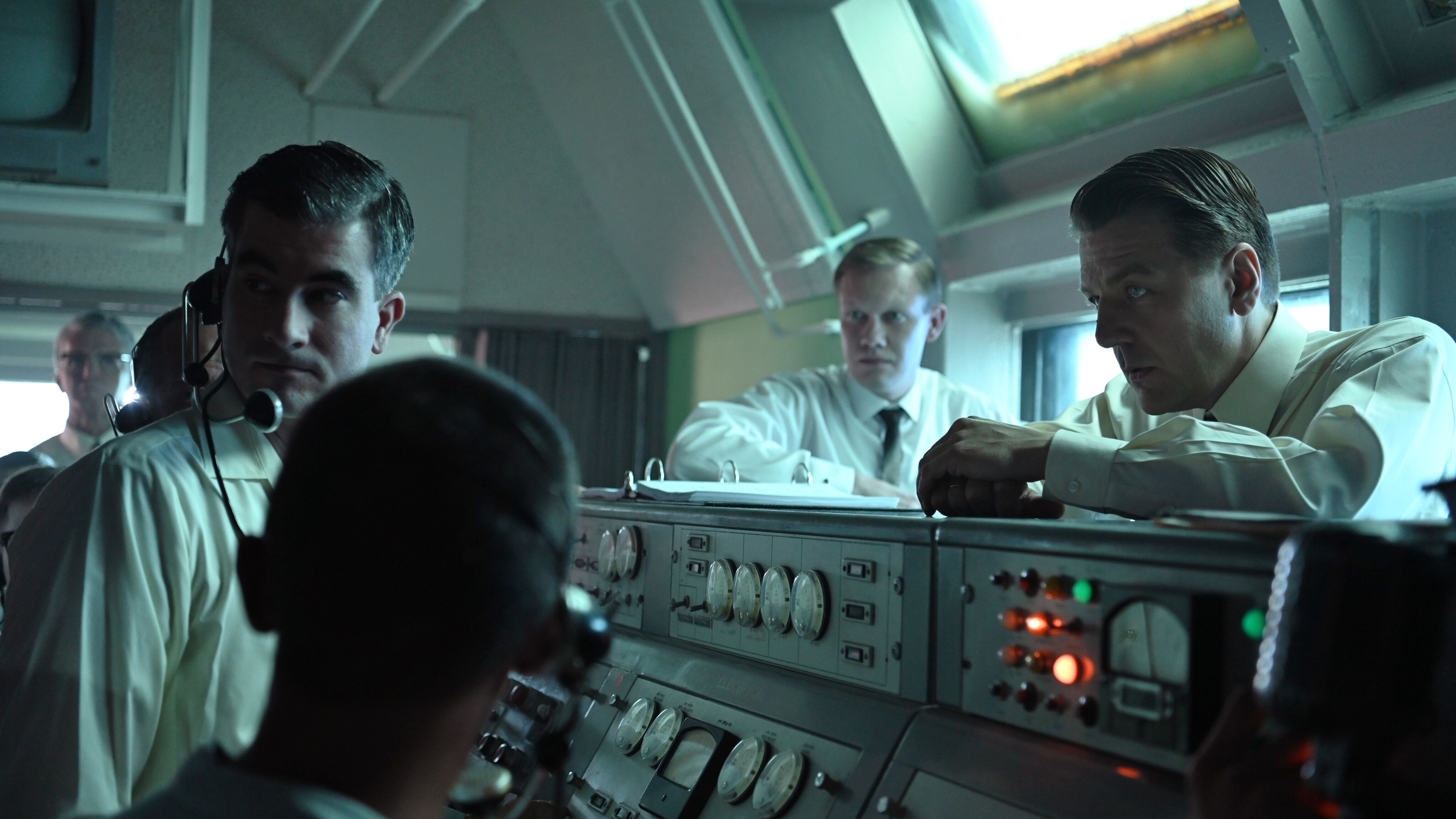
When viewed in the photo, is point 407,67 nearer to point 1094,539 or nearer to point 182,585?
point 182,585

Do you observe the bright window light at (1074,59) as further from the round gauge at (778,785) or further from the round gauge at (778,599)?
the round gauge at (778,785)

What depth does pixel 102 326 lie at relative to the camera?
3.17m

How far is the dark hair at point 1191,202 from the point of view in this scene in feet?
3.86

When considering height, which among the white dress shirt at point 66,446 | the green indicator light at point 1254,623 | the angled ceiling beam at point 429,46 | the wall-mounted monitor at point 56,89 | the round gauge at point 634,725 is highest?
the angled ceiling beam at point 429,46

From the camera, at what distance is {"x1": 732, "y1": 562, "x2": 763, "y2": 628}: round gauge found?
1.11 metres

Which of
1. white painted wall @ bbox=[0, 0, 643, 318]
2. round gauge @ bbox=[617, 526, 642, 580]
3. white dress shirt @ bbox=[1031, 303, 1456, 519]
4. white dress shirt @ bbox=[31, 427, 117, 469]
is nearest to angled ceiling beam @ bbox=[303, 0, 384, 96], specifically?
white painted wall @ bbox=[0, 0, 643, 318]

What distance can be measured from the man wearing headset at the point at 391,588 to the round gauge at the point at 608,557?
839 millimetres

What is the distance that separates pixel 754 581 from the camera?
3.63 feet

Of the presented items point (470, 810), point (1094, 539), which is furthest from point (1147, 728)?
point (470, 810)

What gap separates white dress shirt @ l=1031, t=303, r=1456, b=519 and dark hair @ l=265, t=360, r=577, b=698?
57 cm

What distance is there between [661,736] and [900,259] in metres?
1.65

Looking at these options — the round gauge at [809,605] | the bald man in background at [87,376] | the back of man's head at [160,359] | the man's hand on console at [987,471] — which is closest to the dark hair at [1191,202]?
the man's hand on console at [987,471]

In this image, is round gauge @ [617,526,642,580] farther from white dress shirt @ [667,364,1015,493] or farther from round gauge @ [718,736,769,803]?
white dress shirt @ [667,364,1015,493]

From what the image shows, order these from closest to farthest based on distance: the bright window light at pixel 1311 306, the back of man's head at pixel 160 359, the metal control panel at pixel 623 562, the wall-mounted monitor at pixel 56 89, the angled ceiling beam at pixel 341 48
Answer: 1. the metal control panel at pixel 623 562
2. the back of man's head at pixel 160 359
3. the bright window light at pixel 1311 306
4. the wall-mounted monitor at pixel 56 89
5. the angled ceiling beam at pixel 341 48
